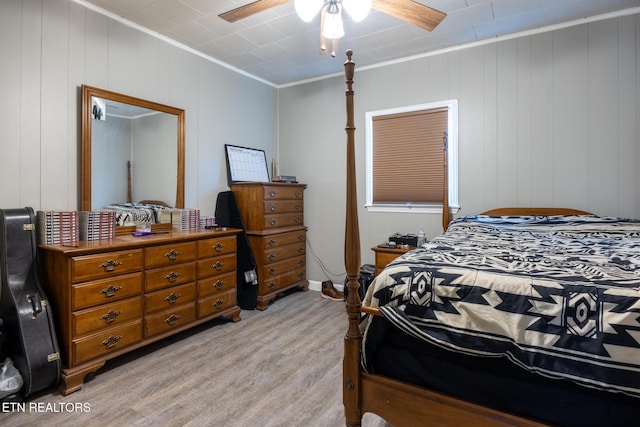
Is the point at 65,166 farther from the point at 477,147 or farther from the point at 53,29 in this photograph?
the point at 477,147

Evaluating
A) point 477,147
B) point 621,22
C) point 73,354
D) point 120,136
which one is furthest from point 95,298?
point 621,22

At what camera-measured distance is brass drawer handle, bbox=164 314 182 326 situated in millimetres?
2521

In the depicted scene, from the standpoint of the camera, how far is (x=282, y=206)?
379 centimetres

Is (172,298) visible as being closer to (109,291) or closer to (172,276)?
(172,276)

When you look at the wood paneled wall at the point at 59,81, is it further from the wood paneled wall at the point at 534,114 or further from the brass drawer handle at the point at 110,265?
the wood paneled wall at the point at 534,114

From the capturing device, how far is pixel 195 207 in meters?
3.44

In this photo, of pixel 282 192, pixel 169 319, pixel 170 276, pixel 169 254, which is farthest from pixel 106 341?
pixel 282 192

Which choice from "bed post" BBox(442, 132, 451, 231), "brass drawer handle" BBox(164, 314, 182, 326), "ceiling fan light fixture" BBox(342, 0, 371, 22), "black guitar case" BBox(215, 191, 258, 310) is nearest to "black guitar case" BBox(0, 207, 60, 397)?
"brass drawer handle" BBox(164, 314, 182, 326)

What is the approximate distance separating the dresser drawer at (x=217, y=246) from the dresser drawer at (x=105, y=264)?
0.52 metres

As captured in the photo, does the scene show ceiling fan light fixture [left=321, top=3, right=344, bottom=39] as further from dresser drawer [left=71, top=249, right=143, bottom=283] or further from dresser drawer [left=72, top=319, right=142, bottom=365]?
dresser drawer [left=72, top=319, right=142, bottom=365]

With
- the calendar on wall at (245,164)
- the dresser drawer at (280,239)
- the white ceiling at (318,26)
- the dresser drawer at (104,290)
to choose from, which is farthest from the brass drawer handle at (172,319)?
the white ceiling at (318,26)

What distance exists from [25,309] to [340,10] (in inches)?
99.0

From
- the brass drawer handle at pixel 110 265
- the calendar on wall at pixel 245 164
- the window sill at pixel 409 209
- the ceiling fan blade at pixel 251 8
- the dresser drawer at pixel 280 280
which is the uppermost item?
the ceiling fan blade at pixel 251 8

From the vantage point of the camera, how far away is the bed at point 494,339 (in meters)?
1.06
